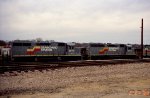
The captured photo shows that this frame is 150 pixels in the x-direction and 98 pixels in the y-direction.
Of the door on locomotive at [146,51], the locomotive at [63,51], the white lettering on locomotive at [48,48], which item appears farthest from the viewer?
the door on locomotive at [146,51]

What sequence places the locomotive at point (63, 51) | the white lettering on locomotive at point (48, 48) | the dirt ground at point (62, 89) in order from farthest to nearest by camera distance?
the white lettering on locomotive at point (48, 48), the locomotive at point (63, 51), the dirt ground at point (62, 89)

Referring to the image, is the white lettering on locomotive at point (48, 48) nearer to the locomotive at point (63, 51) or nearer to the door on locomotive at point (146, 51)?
the locomotive at point (63, 51)

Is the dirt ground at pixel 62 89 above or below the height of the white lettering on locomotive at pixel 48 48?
below

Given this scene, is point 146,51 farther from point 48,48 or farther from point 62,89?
point 62,89

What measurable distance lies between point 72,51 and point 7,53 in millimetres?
9359

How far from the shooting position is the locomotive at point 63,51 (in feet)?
106

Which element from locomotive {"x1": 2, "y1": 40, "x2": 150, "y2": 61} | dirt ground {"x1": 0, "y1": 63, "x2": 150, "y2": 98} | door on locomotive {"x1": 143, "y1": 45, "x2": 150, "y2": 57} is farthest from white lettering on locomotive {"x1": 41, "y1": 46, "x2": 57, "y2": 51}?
door on locomotive {"x1": 143, "y1": 45, "x2": 150, "y2": 57}

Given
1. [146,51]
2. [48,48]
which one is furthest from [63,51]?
[146,51]

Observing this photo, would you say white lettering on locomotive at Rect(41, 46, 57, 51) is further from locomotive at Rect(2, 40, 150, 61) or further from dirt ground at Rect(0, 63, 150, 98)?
dirt ground at Rect(0, 63, 150, 98)

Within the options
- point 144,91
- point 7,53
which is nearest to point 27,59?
point 7,53

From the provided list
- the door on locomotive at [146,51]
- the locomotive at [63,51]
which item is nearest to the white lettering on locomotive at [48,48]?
the locomotive at [63,51]

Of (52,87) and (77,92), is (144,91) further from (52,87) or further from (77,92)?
(52,87)

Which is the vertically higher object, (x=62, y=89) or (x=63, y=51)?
(x=63, y=51)

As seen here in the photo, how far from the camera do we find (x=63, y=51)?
36.1 metres
